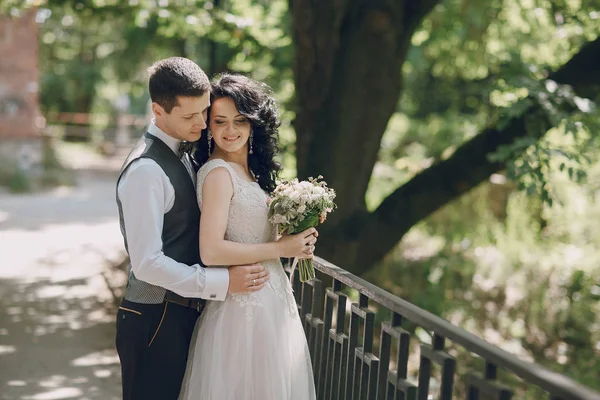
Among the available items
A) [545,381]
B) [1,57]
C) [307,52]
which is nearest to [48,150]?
[1,57]

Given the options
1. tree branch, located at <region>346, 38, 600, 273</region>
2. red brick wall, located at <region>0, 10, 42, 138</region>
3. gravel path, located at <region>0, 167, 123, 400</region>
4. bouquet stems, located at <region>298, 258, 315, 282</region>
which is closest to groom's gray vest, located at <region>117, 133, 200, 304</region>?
bouquet stems, located at <region>298, 258, 315, 282</region>

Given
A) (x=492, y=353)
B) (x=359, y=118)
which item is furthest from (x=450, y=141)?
(x=492, y=353)

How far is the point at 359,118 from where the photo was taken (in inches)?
311

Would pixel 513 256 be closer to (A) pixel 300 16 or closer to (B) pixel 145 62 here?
(A) pixel 300 16

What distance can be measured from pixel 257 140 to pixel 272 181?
0.21 metres

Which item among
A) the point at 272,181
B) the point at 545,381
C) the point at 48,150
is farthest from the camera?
the point at 48,150

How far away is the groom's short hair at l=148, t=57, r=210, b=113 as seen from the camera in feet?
10.8

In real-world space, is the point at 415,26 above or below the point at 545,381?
above

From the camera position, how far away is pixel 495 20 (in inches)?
472

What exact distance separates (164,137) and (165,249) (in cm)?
46

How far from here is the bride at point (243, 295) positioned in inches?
136

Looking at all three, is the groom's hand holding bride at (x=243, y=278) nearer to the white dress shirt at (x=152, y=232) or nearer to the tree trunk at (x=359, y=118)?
the white dress shirt at (x=152, y=232)

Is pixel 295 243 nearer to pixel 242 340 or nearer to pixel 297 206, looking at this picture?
pixel 297 206

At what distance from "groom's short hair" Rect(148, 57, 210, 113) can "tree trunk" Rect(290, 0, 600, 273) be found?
4.43 metres
